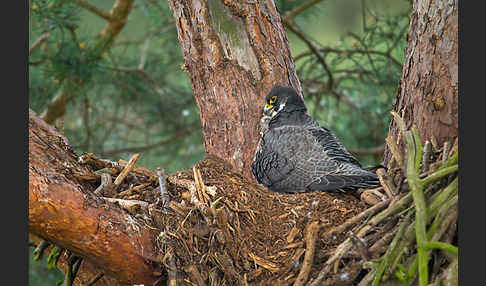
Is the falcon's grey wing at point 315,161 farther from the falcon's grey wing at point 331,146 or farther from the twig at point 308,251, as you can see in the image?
the twig at point 308,251

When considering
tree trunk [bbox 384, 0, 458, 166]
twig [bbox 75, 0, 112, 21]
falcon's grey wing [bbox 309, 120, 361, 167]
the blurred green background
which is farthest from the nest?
twig [bbox 75, 0, 112, 21]

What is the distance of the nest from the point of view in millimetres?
2006

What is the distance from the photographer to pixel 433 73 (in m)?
2.49

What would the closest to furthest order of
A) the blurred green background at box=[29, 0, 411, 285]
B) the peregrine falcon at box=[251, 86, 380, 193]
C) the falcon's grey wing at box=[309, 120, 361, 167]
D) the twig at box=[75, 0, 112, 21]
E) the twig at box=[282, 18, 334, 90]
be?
1. the peregrine falcon at box=[251, 86, 380, 193]
2. the falcon's grey wing at box=[309, 120, 361, 167]
3. the blurred green background at box=[29, 0, 411, 285]
4. the twig at box=[282, 18, 334, 90]
5. the twig at box=[75, 0, 112, 21]

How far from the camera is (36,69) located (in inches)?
222

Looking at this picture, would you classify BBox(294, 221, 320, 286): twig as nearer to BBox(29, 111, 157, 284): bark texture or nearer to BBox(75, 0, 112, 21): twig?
BBox(29, 111, 157, 284): bark texture

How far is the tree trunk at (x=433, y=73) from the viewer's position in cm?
241

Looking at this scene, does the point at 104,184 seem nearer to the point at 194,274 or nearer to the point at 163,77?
the point at 194,274

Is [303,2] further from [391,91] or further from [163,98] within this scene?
[163,98]

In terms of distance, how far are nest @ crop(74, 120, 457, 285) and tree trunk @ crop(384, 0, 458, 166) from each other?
0.54ft

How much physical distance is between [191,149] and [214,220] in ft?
14.5

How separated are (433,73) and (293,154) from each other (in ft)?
3.60

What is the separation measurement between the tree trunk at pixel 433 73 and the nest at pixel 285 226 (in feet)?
0.54

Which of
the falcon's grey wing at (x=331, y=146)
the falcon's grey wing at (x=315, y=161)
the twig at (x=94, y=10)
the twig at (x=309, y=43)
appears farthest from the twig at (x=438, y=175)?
the twig at (x=94, y=10)
